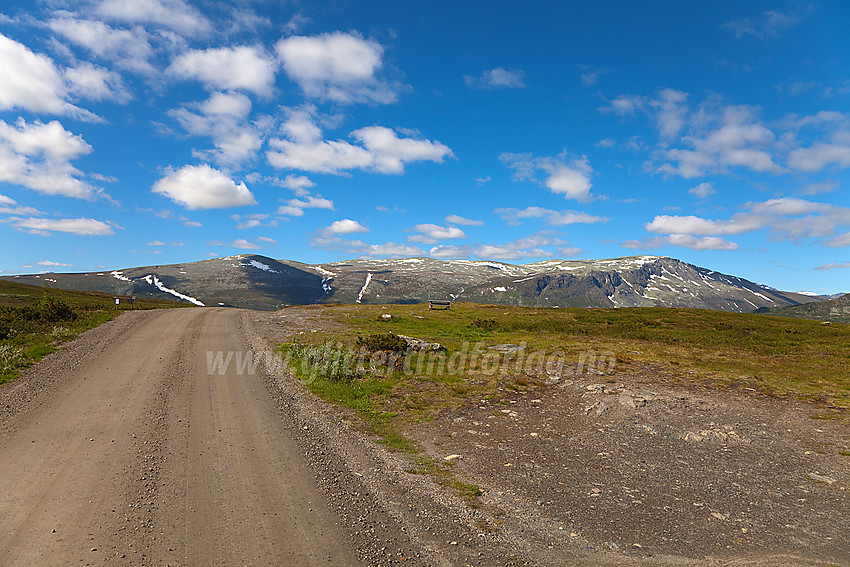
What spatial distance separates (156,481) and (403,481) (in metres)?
5.93

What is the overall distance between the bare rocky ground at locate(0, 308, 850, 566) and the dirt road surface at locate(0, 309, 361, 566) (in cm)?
5

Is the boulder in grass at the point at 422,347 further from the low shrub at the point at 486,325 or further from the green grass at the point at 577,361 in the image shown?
the low shrub at the point at 486,325

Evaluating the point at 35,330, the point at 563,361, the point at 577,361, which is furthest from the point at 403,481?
the point at 35,330

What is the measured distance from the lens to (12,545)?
6707mm

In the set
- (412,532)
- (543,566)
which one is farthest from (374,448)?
(543,566)

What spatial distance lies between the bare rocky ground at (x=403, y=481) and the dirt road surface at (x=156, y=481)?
5 cm

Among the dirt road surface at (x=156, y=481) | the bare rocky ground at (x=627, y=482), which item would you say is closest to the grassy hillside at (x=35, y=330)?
the dirt road surface at (x=156, y=481)

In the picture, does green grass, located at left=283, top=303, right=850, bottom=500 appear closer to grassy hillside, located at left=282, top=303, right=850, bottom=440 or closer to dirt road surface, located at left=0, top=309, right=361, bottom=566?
grassy hillside, located at left=282, top=303, right=850, bottom=440

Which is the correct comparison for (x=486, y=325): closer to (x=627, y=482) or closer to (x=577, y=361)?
(x=577, y=361)

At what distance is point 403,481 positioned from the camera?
31.7 ft

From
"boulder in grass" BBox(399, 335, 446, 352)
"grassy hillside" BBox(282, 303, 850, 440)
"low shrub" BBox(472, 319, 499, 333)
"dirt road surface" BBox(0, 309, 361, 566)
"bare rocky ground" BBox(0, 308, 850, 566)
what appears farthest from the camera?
"low shrub" BBox(472, 319, 499, 333)

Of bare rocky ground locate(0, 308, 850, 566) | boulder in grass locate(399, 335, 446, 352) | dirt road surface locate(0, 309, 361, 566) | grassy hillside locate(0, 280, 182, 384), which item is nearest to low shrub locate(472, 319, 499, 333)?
boulder in grass locate(399, 335, 446, 352)

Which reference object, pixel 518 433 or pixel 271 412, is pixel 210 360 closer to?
pixel 271 412

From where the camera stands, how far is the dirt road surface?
22.5 feet
